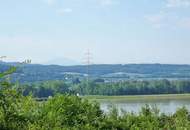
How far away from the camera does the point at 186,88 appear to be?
137m

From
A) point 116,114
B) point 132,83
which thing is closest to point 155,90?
point 132,83

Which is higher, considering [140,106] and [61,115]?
[61,115]

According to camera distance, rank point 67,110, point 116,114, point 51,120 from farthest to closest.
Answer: point 116,114 → point 67,110 → point 51,120

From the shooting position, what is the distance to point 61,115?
35.5 feet

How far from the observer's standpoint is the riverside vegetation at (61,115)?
29.8 ft

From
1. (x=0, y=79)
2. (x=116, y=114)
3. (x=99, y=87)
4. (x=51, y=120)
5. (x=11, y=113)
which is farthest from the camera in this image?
(x=99, y=87)

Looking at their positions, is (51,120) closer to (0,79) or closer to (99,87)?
(0,79)

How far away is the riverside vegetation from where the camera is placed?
9086 millimetres

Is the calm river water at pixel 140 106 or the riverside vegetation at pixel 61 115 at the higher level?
the riverside vegetation at pixel 61 115

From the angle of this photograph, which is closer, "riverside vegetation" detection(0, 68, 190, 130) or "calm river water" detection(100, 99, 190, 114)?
"riverside vegetation" detection(0, 68, 190, 130)

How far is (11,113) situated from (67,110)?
230 centimetres

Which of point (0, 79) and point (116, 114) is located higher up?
point (0, 79)

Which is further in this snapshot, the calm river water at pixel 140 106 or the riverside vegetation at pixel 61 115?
the calm river water at pixel 140 106

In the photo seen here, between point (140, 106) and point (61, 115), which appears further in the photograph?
point (140, 106)
